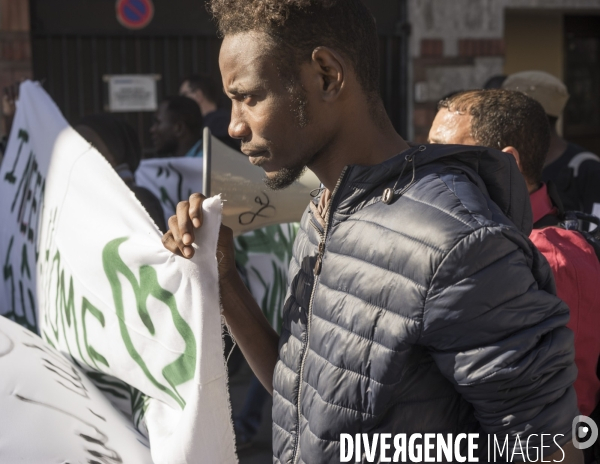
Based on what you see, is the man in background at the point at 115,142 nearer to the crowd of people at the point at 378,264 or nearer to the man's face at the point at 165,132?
the man's face at the point at 165,132

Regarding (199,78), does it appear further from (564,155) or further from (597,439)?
(597,439)

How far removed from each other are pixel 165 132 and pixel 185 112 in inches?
6.9

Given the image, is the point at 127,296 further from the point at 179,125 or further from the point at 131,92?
the point at 131,92

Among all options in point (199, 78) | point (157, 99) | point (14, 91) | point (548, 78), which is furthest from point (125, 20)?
point (548, 78)

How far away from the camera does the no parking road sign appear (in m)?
6.80

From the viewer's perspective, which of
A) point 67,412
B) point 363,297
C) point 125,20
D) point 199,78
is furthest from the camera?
point 125,20

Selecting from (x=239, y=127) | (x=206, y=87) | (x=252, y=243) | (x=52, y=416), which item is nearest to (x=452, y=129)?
(x=239, y=127)

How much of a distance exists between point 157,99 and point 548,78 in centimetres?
411

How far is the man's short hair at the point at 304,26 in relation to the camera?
1.34 m

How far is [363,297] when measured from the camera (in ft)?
4.29

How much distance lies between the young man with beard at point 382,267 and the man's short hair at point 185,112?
3.60 m

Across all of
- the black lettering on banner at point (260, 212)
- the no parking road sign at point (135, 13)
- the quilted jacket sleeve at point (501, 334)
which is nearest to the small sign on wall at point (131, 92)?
the no parking road sign at point (135, 13)

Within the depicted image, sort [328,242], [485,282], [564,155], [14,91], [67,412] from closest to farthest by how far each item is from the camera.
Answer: [485,282] → [328,242] → [67,412] → [564,155] → [14,91]

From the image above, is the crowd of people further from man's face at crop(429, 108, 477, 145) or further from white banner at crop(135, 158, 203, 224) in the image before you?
white banner at crop(135, 158, 203, 224)
